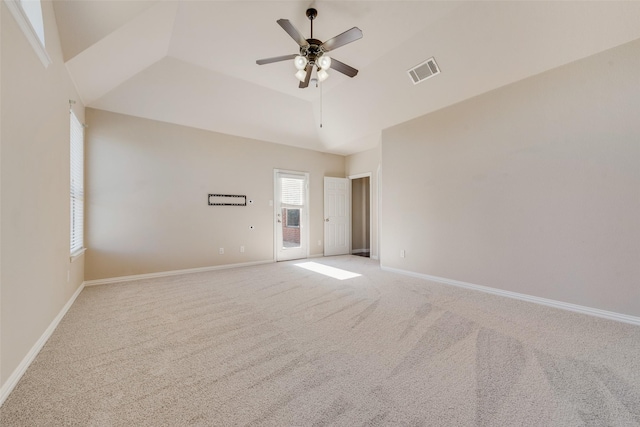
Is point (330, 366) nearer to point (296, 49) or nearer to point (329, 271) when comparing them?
point (329, 271)

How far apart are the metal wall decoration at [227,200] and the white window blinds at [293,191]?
38.2 inches

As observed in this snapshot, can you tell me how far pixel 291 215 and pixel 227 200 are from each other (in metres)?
1.56

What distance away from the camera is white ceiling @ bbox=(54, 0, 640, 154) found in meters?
2.59

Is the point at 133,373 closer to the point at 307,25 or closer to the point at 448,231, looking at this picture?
the point at 307,25

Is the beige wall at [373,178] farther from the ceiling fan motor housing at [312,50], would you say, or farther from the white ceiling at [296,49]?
the ceiling fan motor housing at [312,50]

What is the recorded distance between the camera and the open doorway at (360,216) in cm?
725

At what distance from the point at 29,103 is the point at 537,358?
4.27 m

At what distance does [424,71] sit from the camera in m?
3.55

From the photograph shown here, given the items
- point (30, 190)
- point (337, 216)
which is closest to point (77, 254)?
point (30, 190)

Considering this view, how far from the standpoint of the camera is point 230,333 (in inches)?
93.0

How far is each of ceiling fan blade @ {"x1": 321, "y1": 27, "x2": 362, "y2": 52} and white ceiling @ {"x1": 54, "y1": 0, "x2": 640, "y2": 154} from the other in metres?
0.52

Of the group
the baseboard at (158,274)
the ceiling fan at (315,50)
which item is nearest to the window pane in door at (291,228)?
the baseboard at (158,274)

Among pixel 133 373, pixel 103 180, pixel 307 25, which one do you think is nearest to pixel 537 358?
pixel 133 373

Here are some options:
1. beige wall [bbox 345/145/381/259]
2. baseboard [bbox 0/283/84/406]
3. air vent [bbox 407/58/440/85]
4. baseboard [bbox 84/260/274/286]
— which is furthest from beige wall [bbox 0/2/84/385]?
beige wall [bbox 345/145/381/259]
